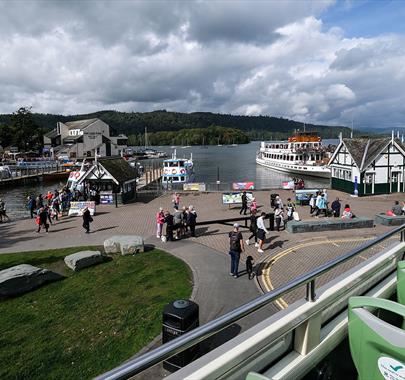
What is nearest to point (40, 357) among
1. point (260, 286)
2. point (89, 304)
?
point (89, 304)

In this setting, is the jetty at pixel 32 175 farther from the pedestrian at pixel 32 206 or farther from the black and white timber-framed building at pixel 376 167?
the black and white timber-framed building at pixel 376 167

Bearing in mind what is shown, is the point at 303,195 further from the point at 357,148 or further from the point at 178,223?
the point at 178,223

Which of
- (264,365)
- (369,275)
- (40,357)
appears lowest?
(40,357)

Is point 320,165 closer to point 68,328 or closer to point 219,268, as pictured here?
point 219,268

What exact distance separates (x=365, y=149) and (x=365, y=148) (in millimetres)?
153

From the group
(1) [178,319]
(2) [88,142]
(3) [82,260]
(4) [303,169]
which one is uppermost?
(2) [88,142]

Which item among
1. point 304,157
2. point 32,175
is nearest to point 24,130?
point 32,175

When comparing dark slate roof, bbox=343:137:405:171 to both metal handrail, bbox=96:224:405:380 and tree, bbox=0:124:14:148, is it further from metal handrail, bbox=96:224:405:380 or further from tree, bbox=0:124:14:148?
tree, bbox=0:124:14:148

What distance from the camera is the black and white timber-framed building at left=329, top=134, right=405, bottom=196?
33.3 metres

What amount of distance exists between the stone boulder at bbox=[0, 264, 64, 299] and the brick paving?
5571 millimetres

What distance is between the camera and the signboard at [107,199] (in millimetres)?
30144

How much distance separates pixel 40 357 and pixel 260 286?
7056 mm

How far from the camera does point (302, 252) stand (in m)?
15.5

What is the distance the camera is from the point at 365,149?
34188 millimetres
